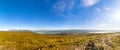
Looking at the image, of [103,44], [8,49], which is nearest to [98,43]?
[103,44]

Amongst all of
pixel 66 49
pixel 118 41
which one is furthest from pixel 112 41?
pixel 66 49

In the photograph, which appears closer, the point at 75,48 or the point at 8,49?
the point at 75,48

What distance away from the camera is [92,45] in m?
13.5

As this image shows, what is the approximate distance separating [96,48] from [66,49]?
10.4 ft

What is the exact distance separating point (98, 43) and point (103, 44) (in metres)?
0.41

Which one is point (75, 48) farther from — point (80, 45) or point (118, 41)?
point (118, 41)

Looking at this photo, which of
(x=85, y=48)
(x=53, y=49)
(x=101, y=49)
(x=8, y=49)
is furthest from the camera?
(x=8, y=49)

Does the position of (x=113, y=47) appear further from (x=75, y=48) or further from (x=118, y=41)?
(x=75, y=48)

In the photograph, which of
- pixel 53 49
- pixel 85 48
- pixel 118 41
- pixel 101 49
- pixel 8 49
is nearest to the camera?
pixel 101 49

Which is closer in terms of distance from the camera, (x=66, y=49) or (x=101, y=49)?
(x=101, y=49)

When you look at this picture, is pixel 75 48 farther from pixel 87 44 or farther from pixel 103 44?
pixel 103 44

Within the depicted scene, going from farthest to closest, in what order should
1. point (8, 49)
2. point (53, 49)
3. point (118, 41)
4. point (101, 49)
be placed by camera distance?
point (8, 49) → point (53, 49) → point (118, 41) → point (101, 49)

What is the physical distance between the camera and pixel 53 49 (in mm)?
16438

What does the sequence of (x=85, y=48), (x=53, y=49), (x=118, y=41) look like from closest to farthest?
(x=85, y=48) < (x=118, y=41) < (x=53, y=49)
